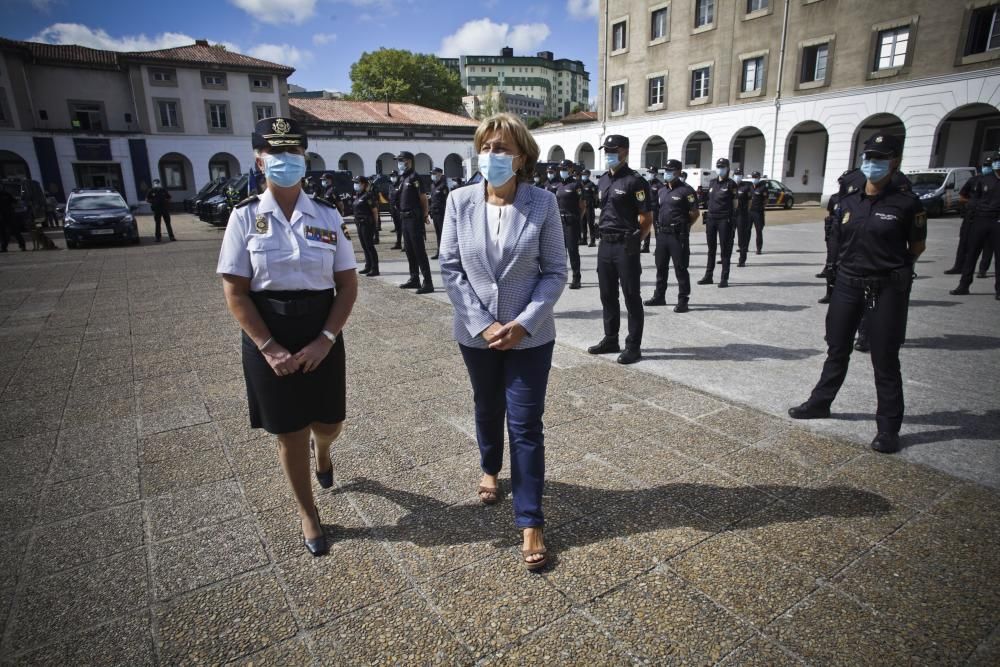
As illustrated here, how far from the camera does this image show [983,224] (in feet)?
26.8

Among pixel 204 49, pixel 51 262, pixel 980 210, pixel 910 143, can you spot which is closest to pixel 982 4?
pixel 910 143

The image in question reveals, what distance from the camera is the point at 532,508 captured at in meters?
2.58

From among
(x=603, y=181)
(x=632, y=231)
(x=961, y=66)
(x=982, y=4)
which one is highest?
(x=982, y=4)

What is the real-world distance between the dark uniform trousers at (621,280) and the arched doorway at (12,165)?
40.6 m

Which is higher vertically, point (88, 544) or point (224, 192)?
point (224, 192)

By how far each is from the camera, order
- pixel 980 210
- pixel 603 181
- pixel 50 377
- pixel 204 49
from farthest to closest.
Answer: pixel 204 49
pixel 980 210
pixel 603 181
pixel 50 377

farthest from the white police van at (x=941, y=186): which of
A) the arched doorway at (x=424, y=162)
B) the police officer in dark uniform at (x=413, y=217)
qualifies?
the arched doorway at (x=424, y=162)

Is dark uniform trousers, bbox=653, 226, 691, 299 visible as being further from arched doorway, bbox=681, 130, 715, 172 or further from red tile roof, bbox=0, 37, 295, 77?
red tile roof, bbox=0, 37, 295, 77

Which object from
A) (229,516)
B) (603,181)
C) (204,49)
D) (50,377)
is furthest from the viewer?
(204,49)

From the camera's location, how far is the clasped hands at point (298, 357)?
2379mm

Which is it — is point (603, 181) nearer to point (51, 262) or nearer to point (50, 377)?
point (50, 377)

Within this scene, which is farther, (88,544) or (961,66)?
(961,66)

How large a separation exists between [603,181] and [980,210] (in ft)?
20.8

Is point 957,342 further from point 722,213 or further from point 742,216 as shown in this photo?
point 742,216
